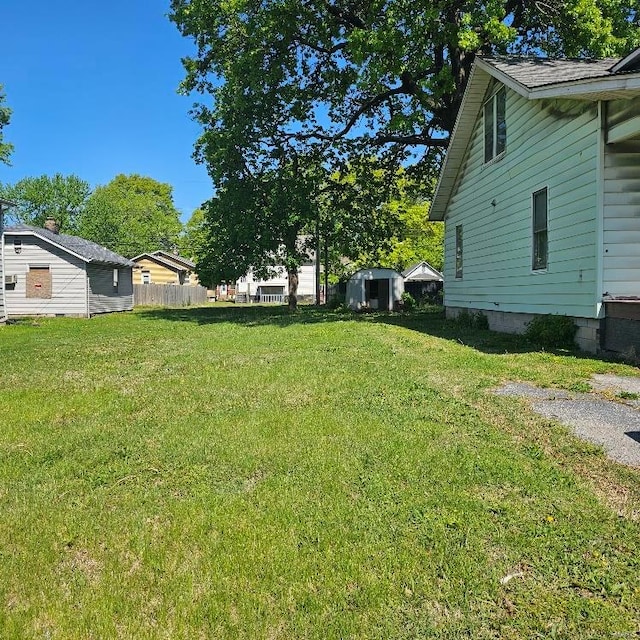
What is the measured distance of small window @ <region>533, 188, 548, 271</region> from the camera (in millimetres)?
9586

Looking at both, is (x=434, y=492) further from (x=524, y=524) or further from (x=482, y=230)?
(x=482, y=230)

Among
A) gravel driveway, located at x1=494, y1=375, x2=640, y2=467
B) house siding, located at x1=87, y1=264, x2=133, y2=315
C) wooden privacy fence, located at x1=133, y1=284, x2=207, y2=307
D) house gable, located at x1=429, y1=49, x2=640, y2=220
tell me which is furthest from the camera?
wooden privacy fence, located at x1=133, y1=284, x2=207, y2=307

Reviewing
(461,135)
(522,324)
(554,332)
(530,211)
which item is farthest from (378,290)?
(554,332)

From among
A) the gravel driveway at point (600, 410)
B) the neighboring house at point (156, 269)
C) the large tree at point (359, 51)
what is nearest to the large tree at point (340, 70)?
the large tree at point (359, 51)

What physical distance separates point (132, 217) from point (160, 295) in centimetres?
2609

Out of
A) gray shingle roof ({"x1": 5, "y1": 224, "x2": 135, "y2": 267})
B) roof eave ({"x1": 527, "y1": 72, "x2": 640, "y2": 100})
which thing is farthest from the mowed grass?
gray shingle roof ({"x1": 5, "y1": 224, "x2": 135, "y2": 267})

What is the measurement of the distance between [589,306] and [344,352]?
3809 mm

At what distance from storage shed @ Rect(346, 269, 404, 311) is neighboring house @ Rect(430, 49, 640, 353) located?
490 inches

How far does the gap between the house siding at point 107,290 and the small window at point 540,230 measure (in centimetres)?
1919

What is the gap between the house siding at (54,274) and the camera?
74.3 ft

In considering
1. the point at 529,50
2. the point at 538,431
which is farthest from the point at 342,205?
the point at 538,431

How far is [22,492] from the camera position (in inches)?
130

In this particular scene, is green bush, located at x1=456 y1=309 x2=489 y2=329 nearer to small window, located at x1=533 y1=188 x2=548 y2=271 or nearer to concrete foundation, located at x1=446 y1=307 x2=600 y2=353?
concrete foundation, located at x1=446 y1=307 x2=600 y2=353

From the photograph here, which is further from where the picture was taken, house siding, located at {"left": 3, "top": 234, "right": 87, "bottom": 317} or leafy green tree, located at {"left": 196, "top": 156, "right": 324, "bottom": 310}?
house siding, located at {"left": 3, "top": 234, "right": 87, "bottom": 317}
